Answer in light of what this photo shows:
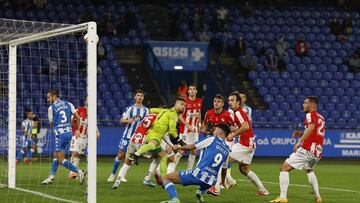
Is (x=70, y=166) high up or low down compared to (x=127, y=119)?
down

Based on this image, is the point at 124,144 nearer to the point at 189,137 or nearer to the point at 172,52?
the point at 189,137

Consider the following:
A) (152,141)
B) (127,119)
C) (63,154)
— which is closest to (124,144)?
(127,119)

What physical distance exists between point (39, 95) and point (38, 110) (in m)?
0.55

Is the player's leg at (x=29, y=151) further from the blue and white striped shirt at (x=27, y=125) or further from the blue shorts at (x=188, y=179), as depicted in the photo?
the blue shorts at (x=188, y=179)

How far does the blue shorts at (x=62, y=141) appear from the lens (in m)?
18.4

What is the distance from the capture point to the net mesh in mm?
15952

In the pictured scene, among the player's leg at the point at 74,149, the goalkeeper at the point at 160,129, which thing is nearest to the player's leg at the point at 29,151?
the player's leg at the point at 74,149

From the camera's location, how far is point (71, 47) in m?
33.5

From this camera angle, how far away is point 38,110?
30.3 metres

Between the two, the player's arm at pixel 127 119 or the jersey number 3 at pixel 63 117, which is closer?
the jersey number 3 at pixel 63 117

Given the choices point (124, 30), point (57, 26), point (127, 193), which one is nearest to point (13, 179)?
point (127, 193)

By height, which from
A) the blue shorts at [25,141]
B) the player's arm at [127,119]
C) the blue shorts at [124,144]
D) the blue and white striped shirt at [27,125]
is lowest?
the blue shorts at [25,141]

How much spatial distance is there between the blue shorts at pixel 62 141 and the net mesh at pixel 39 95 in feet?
2.62

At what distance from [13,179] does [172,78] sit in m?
20.0
